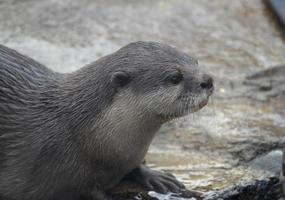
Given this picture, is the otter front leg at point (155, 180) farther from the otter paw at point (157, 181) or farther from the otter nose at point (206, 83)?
the otter nose at point (206, 83)

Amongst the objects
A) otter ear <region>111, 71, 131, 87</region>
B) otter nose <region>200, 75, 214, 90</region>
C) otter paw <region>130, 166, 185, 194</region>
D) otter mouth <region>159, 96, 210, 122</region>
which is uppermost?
otter nose <region>200, 75, 214, 90</region>

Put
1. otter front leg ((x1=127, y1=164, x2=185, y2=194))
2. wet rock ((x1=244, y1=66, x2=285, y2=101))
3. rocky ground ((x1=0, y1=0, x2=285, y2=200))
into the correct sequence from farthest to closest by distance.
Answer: wet rock ((x1=244, y1=66, x2=285, y2=101))
rocky ground ((x1=0, y1=0, x2=285, y2=200))
otter front leg ((x1=127, y1=164, x2=185, y2=194))

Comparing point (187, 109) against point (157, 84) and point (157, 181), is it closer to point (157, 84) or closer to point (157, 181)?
point (157, 84)

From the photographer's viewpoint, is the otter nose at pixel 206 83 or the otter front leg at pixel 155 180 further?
the otter front leg at pixel 155 180

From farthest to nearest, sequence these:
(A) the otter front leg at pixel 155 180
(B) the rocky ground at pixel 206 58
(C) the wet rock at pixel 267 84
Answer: (C) the wet rock at pixel 267 84
(B) the rocky ground at pixel 206 58
(A) the otter front leg at pixel 155 180

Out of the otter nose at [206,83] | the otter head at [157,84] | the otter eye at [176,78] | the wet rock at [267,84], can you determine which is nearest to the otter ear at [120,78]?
the otter head at [157,84]

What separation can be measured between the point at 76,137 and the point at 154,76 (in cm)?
50

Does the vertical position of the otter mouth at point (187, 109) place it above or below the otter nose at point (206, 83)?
below

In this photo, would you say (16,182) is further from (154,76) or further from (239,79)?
(239,79)

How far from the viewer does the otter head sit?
171 inches

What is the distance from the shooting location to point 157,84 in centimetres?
439

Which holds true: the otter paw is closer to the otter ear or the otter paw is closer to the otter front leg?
the otter front leg

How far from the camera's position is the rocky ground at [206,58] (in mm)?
4984

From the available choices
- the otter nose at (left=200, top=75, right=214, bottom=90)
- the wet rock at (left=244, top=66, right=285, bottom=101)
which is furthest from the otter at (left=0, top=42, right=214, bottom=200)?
the wet rock at (left=244, top=66, right=285, bottom=101)
